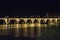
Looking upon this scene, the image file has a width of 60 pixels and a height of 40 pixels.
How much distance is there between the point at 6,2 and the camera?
110938 mm

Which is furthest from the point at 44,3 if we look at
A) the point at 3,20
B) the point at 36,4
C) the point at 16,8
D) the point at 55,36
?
the point at 55,36

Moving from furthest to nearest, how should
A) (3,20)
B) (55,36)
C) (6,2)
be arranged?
(6,2)
(3,20)
(55,36)

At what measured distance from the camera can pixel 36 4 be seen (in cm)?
11381

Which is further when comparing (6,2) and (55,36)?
(6,2)

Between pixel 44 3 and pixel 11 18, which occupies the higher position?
pixel 44 3

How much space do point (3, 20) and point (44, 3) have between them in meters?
20.2

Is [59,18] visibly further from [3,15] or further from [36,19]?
[3,15]

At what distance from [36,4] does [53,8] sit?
32.5 ft

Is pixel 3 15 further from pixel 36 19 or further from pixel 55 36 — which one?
pixel 55 36

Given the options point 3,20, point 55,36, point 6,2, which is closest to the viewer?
point 55,36

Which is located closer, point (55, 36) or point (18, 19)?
point (55, 36)

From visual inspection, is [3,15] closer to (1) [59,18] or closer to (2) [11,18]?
(2) [11,18]

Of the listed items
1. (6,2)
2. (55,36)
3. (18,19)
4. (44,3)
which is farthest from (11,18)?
(55,36)

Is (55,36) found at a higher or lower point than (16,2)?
lower
